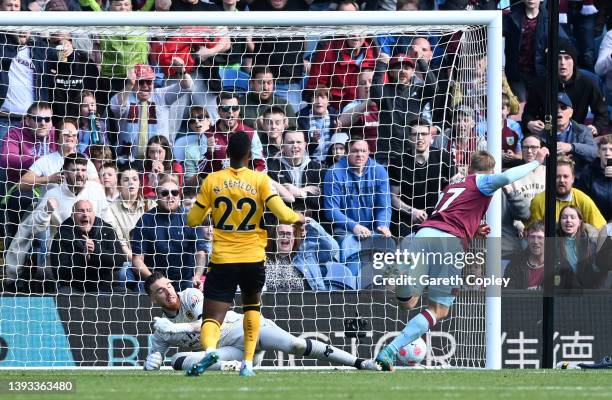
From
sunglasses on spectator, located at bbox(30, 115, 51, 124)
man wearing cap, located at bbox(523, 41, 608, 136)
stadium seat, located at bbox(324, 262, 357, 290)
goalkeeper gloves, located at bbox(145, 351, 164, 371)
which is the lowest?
goalkeeper gloves, located at bbox(145, 351, 164, 371)

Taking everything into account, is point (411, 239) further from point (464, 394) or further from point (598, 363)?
point (464, 394)

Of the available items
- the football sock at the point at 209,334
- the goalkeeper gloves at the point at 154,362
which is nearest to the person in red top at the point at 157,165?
the goalkeeper gloves at the point at 154,362

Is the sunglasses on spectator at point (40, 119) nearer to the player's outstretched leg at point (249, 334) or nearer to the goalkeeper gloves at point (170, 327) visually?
the goalkeeper gloves at point (170, 327)

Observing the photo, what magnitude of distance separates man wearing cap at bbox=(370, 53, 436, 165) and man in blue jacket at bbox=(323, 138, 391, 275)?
321 mm

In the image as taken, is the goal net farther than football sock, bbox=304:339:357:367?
Yes

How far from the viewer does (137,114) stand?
1234 centimetres

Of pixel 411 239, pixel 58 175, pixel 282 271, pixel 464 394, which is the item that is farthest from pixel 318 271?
pixel 464 394

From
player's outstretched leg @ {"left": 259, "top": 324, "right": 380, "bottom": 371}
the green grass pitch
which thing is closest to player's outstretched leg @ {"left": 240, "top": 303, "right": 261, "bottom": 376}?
the green grass pitch

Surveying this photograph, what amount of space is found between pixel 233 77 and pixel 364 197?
1.96 m

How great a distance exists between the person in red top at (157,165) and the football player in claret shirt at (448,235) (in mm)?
2872

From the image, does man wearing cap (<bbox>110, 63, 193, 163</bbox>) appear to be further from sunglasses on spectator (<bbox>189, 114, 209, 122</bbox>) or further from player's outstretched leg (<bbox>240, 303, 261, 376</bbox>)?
player's outstretched leg (<bbox>240, 303, 261, 376</bbox>)

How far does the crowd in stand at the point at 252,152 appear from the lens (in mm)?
11797

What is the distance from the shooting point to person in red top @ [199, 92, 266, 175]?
12.2m

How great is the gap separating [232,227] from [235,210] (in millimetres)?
125
